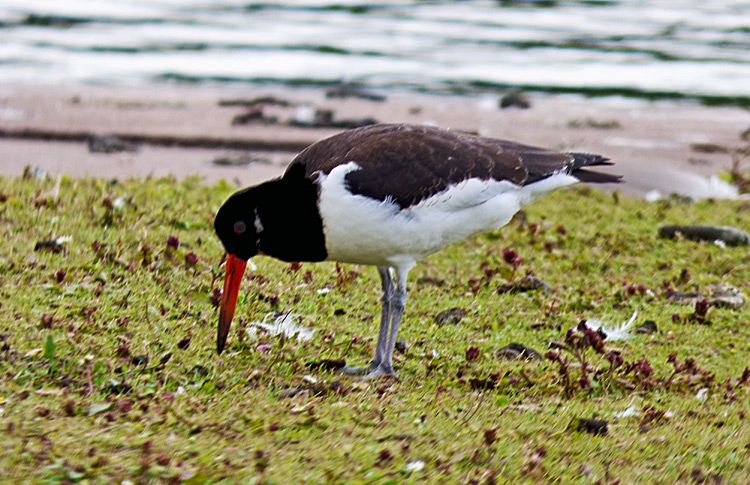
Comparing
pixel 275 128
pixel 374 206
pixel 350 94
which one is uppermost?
pixel 374 206

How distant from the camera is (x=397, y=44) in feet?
61.3

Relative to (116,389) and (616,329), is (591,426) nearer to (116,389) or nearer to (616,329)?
(616,329)

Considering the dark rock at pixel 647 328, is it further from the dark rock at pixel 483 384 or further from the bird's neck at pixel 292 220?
the bird's neck at pixel 292 220

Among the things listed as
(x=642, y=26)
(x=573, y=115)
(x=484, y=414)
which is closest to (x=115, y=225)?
(x=484, y=414)

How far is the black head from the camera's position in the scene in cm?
552

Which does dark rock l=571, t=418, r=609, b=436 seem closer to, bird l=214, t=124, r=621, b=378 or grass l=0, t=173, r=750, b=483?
grass l=0, t=173, r=750, b=483

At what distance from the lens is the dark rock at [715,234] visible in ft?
27.3

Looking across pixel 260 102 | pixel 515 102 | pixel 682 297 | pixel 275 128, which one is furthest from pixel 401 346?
pixel 515 102

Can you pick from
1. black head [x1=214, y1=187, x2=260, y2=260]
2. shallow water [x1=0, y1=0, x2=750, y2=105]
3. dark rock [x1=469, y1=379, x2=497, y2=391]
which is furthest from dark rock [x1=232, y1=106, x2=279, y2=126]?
dark rock [x1=469, y1=379, x2=497, y2=391]

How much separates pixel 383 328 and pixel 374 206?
0.84 metres

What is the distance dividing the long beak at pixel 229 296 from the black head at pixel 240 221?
0.11 meters

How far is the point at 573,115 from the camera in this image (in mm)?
13672

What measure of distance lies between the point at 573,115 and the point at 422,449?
10.1 meters

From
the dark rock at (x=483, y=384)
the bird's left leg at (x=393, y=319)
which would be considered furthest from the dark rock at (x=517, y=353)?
the bird's left leg at (x=393, y=319)
